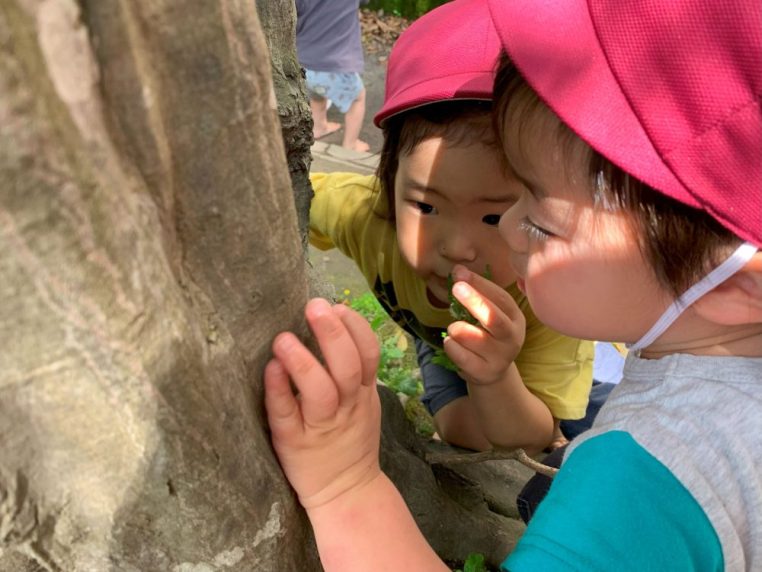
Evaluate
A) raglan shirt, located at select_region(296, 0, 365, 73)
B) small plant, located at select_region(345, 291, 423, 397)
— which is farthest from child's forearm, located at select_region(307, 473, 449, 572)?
raglan shirt, located at select_region(296, 0, 365, 73)

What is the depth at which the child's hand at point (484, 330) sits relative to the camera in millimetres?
1739

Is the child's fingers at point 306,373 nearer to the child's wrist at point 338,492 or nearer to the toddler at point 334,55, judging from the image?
the child's wrist at point 338,492

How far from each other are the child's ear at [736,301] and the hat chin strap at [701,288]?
2cm

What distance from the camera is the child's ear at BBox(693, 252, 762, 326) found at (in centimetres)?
117

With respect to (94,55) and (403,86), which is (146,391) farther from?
(403,86)

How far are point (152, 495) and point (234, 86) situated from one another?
568mm

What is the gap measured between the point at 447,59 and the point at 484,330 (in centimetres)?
72

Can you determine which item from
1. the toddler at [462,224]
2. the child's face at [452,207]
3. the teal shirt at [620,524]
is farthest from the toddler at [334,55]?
the teal shirt at [620,524]

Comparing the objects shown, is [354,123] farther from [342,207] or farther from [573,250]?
[573,250]

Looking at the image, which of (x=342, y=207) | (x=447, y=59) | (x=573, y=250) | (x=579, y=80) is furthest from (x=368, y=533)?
(x=342, y=207)

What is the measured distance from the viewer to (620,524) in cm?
111

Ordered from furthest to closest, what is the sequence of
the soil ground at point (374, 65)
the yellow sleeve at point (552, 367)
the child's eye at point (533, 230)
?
the soil ground at point (374, 65)
the yellow sleeve at point (552, 367)
the child's eye at point (533, 230)

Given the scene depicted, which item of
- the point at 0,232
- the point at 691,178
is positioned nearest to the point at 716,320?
the point at 691,178

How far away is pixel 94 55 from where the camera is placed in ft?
2.14
